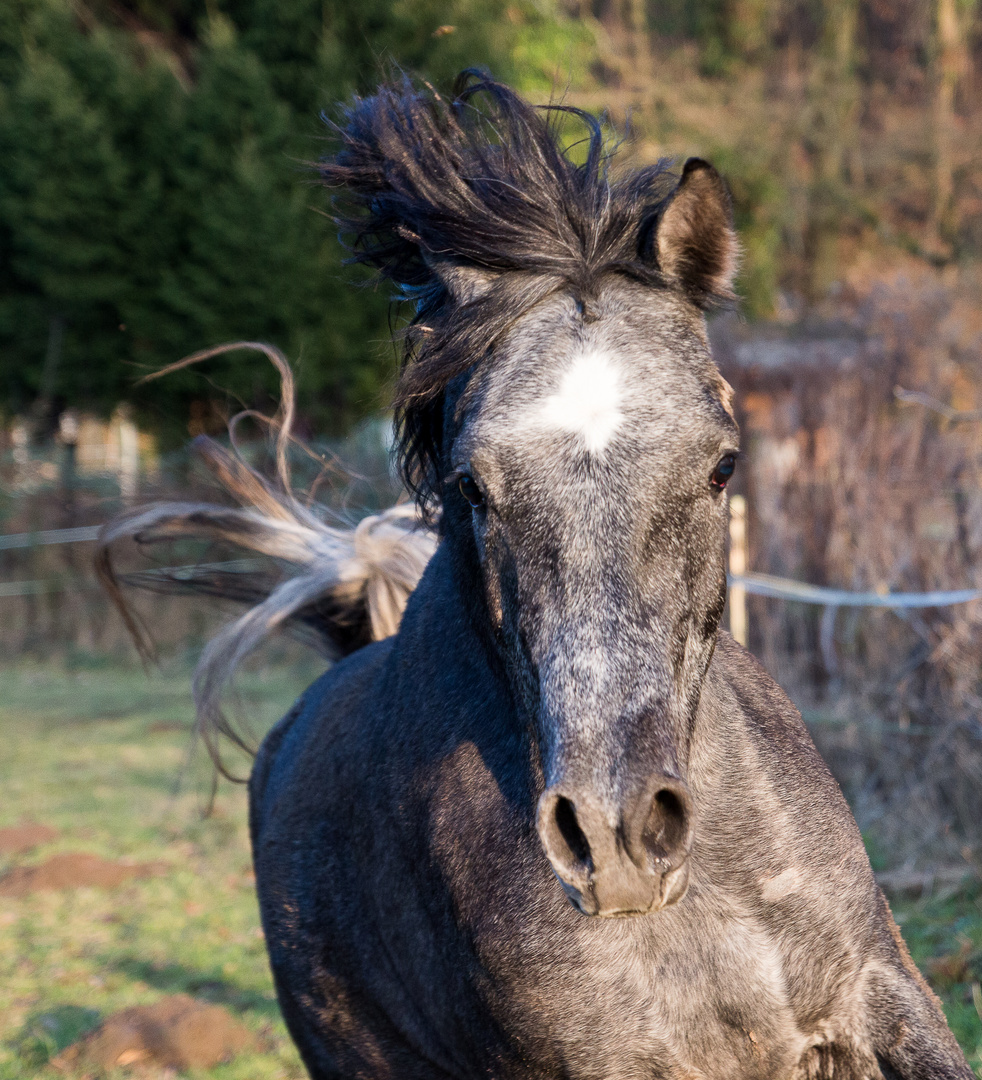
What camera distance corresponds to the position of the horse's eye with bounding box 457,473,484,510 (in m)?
2.16

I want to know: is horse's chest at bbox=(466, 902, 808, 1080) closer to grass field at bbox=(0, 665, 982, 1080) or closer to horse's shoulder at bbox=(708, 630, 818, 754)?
horse's shoulder at bbox=(708, 630, 818, 754)

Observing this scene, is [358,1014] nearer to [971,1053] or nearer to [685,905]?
[685,905]

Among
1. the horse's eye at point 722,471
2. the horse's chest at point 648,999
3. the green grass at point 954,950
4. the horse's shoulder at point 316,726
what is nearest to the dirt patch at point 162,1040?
the horse's shoulder at point 316,726

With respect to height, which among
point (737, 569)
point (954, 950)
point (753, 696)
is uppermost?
point (753, 696)

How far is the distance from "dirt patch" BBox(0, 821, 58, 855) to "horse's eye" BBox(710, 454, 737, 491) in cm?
681

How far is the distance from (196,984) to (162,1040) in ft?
2.54

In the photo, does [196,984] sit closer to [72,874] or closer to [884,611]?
[72,874]

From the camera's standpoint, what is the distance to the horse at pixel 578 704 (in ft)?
6.45

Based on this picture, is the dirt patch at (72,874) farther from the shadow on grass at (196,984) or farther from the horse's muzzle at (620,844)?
the horse's muzzle at (620,844)

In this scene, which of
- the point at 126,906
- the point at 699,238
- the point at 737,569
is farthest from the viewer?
the point at 737,569

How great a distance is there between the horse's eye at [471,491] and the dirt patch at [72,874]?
570cm

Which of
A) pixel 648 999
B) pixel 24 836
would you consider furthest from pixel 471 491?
pixel 24 836

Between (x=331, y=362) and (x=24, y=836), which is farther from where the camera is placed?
(x=331, y=362)

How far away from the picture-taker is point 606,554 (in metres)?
1.98
